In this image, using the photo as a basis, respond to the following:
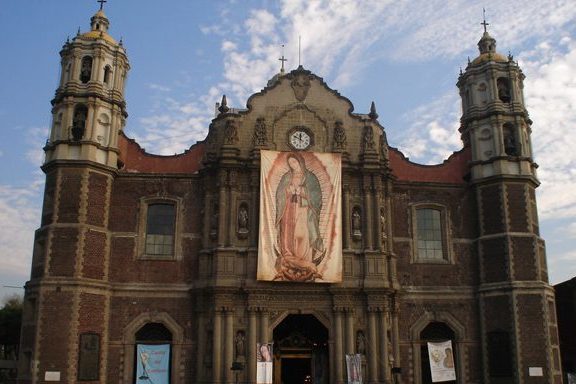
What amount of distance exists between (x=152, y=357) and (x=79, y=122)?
10982 millimetres

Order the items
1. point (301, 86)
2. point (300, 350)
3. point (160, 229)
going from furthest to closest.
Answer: point (301, 86) < point (160, 229) < point (300, 350)

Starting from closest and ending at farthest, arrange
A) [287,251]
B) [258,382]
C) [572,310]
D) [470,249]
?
[258,382]
[287,251]
[470,249]
[572,310]

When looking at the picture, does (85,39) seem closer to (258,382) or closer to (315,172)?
(315,172)

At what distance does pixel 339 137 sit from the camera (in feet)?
97.3

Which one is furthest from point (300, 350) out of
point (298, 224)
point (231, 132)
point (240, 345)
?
point (231, 132)

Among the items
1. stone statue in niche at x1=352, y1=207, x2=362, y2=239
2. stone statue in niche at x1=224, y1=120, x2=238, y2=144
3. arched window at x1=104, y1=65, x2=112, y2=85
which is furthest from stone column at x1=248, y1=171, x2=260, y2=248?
arched window at x1=104, y1=65, x2=112, y2=85

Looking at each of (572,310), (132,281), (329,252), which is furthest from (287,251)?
(572,310)

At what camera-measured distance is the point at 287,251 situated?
90.6 ft

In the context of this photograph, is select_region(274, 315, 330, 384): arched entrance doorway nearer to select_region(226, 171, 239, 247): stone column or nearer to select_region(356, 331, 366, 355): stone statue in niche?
select_region(356, 331, 366, 355): stone statue in niche

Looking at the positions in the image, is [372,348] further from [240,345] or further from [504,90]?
[504,90]

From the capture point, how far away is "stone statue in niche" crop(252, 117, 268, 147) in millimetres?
29109

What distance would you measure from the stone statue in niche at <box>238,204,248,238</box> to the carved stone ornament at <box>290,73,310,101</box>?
5977mm

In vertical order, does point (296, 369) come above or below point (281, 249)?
below

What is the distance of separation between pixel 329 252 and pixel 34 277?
488 inches
